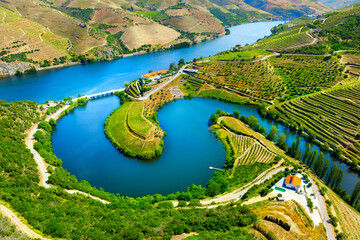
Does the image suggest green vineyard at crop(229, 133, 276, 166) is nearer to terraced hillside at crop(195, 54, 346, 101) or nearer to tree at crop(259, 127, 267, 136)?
tree at crop(259, 127, 267, 136)

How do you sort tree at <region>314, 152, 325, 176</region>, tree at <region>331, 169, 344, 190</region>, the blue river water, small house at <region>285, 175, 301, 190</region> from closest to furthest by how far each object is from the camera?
small house at <region>285, 175, 301, 190</region> < tree at <region>331, 169, 344, 190</region> < tree at <region>314, 152, 325, 176</region> < the blue river water

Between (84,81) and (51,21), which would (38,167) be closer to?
(84,81)

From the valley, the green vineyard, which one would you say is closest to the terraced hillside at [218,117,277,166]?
the green vineyard

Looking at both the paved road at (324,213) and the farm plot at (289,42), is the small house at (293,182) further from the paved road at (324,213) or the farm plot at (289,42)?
the farm plot at (289,42)

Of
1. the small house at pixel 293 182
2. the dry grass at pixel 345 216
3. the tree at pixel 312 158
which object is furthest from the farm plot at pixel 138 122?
the dry grass at pixel 345 216

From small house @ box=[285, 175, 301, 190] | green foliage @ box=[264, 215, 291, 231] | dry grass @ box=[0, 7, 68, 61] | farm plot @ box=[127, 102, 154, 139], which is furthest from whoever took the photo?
dry grass @ box=[0, 7, 68, 61]

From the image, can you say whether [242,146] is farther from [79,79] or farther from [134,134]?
[79,79]

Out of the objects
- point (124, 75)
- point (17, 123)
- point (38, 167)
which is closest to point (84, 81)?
point (124, 75)

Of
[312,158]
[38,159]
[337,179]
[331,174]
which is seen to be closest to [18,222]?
[38,159]
